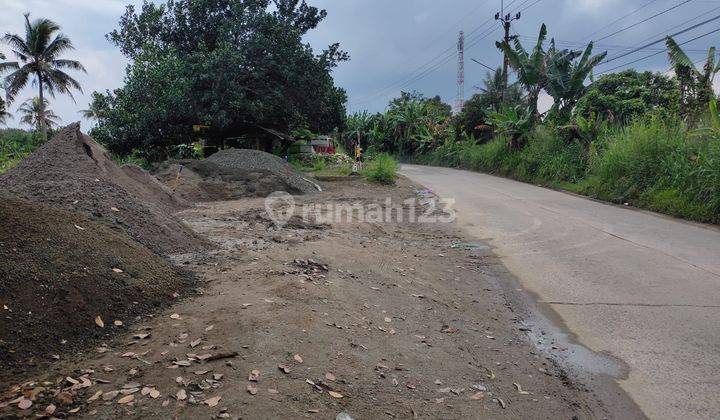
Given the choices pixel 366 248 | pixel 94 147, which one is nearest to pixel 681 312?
pixel 366 248

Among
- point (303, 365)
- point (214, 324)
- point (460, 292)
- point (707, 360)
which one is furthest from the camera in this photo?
point (460, 292)

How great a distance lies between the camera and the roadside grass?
1288 centimetres

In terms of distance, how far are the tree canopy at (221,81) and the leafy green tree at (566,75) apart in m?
10.0

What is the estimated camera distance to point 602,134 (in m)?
20.6

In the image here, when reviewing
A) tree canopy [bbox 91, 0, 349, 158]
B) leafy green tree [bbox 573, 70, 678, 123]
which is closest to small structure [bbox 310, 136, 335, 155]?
tree canopy [bbox 91, 0, 349, 158]

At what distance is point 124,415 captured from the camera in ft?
9.19

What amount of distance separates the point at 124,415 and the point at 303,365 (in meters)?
1.22

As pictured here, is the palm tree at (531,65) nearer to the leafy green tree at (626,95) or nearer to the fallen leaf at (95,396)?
the leafy green tree at (626,95)

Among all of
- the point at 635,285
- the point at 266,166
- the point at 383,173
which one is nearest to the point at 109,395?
the point at 635,285

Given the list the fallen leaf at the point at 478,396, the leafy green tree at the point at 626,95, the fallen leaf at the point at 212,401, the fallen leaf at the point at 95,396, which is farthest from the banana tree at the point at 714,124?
the fallen leaf at the point at 95,396

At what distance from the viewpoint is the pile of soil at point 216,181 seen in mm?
14695

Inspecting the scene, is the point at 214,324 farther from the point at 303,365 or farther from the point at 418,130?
the point at 418,130

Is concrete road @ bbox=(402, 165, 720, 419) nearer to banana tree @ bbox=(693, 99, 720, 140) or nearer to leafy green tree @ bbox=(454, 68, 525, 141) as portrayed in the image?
banana tree @ bbox=(693, 99, 720, 140)

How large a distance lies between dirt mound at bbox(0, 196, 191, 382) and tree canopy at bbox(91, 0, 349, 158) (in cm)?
1693
